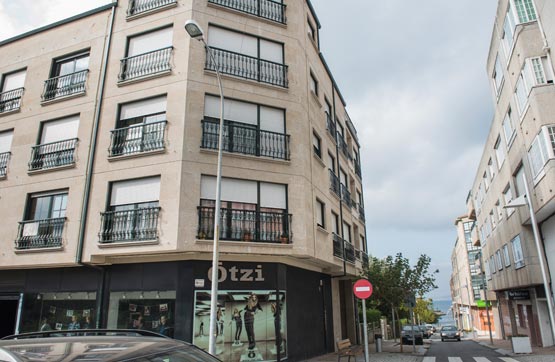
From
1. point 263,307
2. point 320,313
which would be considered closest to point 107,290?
point 263,307

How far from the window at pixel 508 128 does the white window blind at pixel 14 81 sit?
83.2 ft

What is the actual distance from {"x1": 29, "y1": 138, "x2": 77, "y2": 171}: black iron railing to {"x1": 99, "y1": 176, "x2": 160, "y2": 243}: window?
2.57 m

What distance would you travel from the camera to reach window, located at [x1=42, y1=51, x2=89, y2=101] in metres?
16.0

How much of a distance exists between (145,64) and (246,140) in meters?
5.00

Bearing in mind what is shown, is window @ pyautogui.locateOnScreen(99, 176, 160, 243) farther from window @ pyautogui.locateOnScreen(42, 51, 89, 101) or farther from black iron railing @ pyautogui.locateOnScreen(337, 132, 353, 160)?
black iron railing @ pyautogui.locateOnScreen(337, 132, 353, 160)

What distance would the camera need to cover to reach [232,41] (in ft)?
51.1

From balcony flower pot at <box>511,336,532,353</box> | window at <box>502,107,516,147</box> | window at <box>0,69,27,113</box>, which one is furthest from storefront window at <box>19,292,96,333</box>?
window at <box>502,107,516,147</box>

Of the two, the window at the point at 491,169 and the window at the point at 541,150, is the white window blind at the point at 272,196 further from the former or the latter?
the window at the point at 491,169

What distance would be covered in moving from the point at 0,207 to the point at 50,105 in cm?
453

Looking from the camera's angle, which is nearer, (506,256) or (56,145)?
(56,145)

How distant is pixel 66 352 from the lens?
2.62m

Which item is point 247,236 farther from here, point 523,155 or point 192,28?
point 523,155

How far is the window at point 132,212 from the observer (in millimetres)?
12852

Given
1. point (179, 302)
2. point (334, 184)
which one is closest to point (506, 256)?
point (334, 184)
